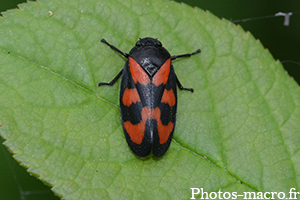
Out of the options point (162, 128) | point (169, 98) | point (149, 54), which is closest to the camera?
point (162, 128)

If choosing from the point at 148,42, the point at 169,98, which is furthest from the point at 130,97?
the point at 148,42

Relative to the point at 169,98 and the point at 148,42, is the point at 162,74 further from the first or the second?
the point at 148,42

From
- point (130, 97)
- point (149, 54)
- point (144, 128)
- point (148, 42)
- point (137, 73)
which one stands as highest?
point (148, 42)

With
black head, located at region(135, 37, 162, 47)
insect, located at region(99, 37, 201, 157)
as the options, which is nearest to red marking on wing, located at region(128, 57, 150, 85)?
insect, located at region(99, 37, 201, 157)

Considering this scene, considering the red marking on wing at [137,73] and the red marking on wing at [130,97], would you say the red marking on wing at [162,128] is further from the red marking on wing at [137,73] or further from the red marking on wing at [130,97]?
the red marking on wing at [137,73]

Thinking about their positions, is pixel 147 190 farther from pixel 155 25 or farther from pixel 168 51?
pixel 155 25

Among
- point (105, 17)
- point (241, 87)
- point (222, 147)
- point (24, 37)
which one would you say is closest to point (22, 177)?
point (24, 37)
